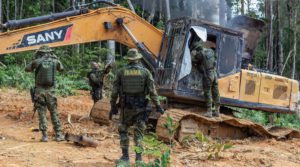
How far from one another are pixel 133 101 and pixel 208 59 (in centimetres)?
290

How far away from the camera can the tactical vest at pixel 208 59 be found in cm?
1004

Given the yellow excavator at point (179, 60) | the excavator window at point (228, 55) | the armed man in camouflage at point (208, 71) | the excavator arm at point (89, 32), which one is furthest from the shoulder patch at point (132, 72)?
the excavator window at point (228, 55)

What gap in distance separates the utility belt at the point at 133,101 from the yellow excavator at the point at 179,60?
1.74m

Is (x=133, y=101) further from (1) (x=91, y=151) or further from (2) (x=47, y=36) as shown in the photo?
(2) (x=47, y=36)

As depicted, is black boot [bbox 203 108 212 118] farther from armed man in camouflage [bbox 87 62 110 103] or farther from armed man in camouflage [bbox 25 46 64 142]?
armed man in camouflage [bbox 87 62 110 103]

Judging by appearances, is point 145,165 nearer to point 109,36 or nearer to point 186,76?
point 186,76

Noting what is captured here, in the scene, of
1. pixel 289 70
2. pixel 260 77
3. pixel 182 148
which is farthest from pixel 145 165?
pixel 289 70

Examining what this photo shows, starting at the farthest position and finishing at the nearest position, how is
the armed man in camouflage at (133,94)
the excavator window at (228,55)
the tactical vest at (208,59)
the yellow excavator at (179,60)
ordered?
the excavator window at (228,55), the tactical vest at (208,59), the yellow excavator at (179,60), the armed man in camouflage at (133,94)

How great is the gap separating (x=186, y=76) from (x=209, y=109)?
2.82 feet

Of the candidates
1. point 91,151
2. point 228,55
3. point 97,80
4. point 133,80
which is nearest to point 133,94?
point 133,80

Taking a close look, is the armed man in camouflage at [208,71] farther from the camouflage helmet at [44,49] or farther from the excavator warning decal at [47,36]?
the camouflage helmet at [44,49]

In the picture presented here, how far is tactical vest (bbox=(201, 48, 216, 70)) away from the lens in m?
10.0

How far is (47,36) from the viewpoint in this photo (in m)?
9.94

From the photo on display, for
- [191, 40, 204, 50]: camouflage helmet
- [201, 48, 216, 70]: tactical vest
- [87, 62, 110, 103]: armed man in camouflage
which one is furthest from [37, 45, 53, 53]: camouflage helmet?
[87, 62, 110, 103]: armed man in camouflage
